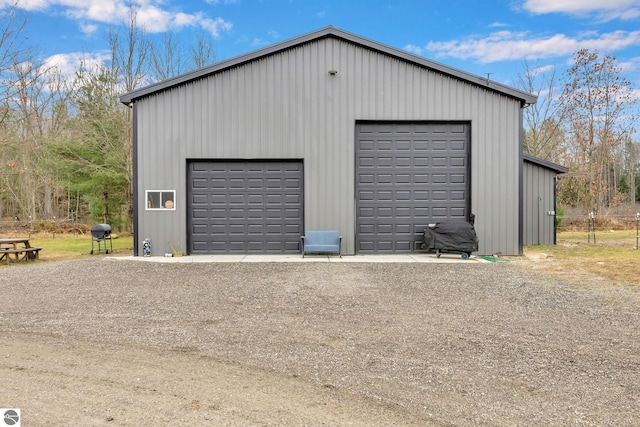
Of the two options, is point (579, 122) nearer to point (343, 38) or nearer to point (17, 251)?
point (343, 38)

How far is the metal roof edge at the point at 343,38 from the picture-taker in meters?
11.6

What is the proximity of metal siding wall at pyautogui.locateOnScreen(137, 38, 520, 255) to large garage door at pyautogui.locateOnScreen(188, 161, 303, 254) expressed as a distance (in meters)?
0.36

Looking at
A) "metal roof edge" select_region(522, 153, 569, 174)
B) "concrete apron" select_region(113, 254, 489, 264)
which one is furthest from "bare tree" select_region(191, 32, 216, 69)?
"metal roof edge" select_region(522, 153, 569, 174)

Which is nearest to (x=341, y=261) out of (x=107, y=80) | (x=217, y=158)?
(x=217, y=158)

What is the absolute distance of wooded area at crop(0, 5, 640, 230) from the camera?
719 inches

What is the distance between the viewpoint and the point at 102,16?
66.9 feet

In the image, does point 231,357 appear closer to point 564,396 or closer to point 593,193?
point 564,396

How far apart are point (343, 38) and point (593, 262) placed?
846 cm

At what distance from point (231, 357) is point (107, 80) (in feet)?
63.6

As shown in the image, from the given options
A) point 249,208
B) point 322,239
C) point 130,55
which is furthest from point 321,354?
point 130,55

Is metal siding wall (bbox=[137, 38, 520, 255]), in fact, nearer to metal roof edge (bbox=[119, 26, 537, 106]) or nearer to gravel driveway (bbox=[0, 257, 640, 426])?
metal roof edge (bbox=[119, 26, 537, 106])

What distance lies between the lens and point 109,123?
736 inches

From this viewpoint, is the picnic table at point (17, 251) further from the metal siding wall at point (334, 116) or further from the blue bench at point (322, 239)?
the blue bench at point (322, 239)

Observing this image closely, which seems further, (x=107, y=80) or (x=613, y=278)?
(x=107, y=80)
